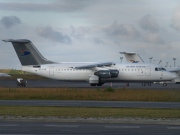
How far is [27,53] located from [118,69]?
39.1ft

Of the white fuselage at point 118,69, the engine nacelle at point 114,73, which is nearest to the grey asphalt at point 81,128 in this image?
the engine nacelle at point 114,73

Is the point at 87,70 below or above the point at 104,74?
above

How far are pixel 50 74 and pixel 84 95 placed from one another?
27.9 metres

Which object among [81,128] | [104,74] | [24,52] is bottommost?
[81,128]

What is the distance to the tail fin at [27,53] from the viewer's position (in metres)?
63.7

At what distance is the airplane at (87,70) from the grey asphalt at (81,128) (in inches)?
1743

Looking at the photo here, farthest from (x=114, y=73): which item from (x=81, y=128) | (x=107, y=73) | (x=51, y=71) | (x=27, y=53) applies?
(x=81, y=128)

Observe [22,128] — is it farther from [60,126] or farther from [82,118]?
[82,118]

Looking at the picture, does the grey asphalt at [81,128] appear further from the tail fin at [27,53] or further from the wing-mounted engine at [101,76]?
the tail fin at [27,53]

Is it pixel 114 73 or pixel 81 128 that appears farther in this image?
pixel 114 73

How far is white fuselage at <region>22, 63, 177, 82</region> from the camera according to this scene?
6231cm

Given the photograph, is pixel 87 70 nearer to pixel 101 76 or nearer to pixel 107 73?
pixel 101 76

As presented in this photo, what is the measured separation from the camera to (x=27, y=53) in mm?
63781

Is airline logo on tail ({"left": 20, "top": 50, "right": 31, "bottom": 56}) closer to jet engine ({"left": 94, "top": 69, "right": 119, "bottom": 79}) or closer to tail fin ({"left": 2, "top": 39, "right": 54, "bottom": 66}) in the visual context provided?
tail fin ({"left": 2, "top": 39, "right": 54, "bottom": 66})
